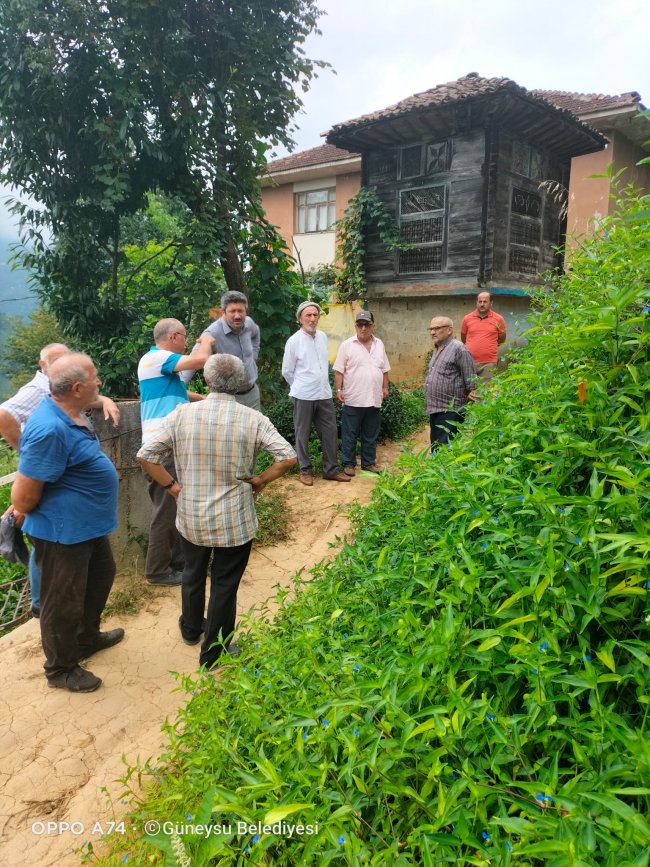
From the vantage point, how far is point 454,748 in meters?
1.44

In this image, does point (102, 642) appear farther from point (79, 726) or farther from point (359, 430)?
point (359, 430)

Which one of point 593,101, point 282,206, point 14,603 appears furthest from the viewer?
point 282,206

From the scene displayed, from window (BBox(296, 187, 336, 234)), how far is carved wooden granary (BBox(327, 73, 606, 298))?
6.37 meters

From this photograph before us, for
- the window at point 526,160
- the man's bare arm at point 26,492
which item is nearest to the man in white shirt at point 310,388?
the man's bare arm at point 26,492

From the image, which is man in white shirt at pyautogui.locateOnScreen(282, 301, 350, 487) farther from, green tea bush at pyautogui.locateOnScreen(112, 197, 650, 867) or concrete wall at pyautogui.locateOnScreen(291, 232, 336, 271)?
concrete wall at pyautogui.locateOnScreen(291, 232, 336, 271)

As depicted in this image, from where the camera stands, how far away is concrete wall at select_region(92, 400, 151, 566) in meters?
4.57

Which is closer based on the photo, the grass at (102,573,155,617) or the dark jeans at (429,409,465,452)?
the grass at (102,573,155,617)

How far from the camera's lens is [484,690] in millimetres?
1637

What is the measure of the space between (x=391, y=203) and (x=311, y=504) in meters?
8.46

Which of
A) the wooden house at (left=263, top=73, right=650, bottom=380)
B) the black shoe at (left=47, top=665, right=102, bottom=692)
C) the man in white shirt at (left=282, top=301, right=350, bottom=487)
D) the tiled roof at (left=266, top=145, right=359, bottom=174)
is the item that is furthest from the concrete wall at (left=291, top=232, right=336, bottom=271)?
the black shoe at (left=47, top=665, right=102, bottom=692)

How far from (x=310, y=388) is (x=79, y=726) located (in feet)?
13.0

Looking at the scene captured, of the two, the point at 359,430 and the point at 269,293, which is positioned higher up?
the point at 269,293

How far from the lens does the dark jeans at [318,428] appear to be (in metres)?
6.17

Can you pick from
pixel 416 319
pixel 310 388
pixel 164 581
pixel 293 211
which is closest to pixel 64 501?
pixel 164 581
